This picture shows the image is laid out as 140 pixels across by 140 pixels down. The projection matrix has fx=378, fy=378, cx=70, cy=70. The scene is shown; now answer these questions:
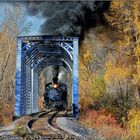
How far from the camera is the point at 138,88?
49.6 feet

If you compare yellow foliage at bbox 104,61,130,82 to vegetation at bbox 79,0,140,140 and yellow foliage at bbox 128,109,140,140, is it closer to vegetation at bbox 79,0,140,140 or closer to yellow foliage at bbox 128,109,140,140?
vegetation at bbox 79,0,140,140

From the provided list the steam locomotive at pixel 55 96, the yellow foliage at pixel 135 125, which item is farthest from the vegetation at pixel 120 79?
the steam locomotive at pixel 55 96

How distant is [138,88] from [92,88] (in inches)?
255

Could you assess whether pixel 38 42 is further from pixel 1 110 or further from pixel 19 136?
pixel 19 136

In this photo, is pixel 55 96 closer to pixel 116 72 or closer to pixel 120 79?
pixel 120 79

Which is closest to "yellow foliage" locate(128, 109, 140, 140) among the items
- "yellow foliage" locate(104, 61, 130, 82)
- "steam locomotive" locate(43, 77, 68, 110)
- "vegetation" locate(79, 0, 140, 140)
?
"vegetation" locate(79, 0, 140, 140)

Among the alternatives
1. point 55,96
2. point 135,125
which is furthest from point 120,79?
point 55,96

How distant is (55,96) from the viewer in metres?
27.1

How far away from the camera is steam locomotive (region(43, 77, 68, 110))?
27.3 meters

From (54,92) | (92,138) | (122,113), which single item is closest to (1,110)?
(54,92)

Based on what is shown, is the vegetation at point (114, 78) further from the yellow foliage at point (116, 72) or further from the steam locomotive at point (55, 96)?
the steam locomotive at point (55, 96)

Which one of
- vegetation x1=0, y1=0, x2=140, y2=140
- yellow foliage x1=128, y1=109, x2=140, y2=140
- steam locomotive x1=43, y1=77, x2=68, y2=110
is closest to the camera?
yellow foliage x1=128, y1=109, x2=140, y2=140

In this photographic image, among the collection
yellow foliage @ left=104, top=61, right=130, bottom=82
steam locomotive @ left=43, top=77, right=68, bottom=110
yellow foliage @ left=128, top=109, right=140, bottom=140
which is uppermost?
yellow foliage @ left=104, top=61, right=130, bottom=82

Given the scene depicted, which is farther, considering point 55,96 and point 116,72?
point 55,96
